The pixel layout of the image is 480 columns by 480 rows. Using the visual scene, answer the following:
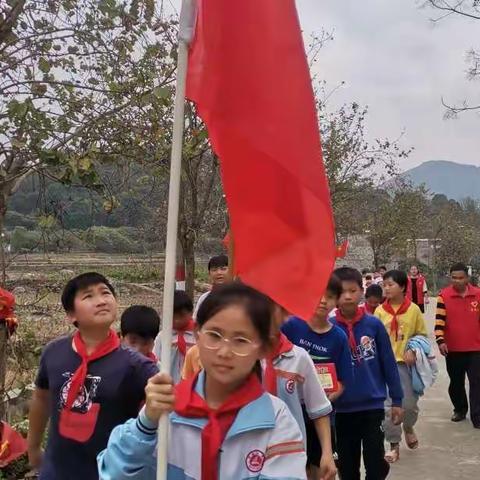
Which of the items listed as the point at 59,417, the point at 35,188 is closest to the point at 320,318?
the point at 59,417

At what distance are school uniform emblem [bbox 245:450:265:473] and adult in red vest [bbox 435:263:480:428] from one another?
19.6ft

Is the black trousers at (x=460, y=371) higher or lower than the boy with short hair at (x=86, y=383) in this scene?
lower

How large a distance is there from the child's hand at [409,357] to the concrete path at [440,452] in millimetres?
824

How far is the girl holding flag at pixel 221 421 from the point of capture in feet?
6.62

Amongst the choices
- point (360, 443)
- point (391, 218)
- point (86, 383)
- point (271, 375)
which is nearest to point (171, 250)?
point (86, 383)

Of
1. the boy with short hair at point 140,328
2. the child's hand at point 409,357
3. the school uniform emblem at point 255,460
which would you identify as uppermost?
the boy with short hair at point 140,328

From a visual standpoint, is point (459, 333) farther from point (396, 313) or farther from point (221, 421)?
point (221, 421)

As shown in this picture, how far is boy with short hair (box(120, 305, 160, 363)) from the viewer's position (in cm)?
386

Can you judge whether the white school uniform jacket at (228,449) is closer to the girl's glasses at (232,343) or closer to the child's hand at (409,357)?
the girl's glasses at (232,343)

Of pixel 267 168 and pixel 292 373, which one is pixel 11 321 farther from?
pixel 267 168

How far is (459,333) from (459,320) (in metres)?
0.13

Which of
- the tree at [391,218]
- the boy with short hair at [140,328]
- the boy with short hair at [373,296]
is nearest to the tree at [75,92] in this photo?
the boy with short hair at [140,328]

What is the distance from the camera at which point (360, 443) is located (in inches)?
183

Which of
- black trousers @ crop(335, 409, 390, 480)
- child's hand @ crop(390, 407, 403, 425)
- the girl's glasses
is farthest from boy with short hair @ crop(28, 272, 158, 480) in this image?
child's hand @ crop(390, 407, 403, 425)
